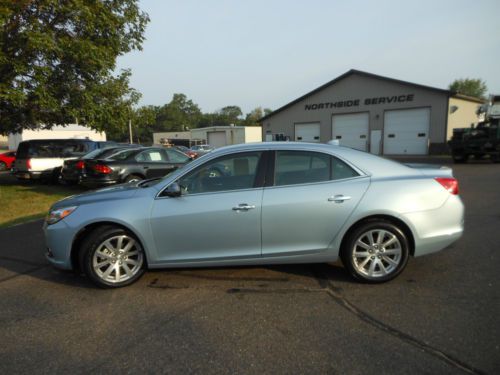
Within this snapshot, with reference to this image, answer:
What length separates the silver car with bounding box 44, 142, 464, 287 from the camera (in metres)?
3.68

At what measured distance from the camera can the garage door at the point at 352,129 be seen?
98.0 ft

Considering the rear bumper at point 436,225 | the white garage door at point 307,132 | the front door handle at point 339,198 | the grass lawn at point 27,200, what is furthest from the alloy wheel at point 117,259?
the white garage door at point 307,132

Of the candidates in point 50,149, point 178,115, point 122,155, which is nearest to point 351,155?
point 122,155

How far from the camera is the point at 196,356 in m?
2.65

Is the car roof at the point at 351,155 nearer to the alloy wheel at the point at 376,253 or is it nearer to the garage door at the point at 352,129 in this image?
the alloy wheel at the point at 376,253

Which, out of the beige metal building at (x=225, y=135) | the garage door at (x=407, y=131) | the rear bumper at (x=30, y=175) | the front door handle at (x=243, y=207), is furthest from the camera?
the beige metal building at (x=225, y=135)

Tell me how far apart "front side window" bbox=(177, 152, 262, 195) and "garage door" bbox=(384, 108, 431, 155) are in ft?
87.0

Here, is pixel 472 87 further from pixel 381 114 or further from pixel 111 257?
pixel 111 257

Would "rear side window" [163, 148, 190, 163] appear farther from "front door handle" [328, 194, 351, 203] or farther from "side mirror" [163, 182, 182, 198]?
"front door handle" [328, 194, 351, 203]

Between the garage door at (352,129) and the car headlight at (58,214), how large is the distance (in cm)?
2803

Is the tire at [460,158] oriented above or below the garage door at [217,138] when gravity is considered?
below

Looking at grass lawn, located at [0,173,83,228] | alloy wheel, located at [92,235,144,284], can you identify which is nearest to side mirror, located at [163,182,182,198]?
alloy wheel, located at [92,235,144,284]

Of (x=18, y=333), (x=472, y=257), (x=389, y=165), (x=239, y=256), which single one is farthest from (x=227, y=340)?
(x=472, y=257)

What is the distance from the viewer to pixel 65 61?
9320mm
